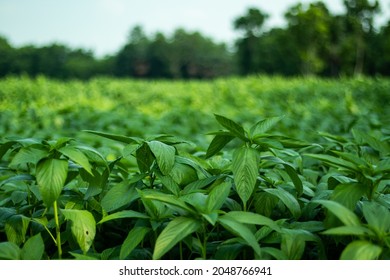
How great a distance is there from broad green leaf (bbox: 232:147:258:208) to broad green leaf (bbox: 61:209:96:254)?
0.34 metres

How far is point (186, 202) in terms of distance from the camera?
3.01 feet

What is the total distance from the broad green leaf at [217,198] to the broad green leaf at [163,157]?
0.48 feet

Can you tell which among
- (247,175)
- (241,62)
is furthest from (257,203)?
(241,62)

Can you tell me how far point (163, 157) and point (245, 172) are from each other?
0.19 metres

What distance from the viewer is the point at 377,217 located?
874 mm

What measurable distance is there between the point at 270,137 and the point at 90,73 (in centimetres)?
853

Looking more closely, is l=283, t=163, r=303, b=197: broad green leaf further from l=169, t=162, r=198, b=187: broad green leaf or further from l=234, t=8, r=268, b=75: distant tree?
l=234, t=8, r=268, b=75: distant tree

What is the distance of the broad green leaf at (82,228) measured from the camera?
0.95 metres

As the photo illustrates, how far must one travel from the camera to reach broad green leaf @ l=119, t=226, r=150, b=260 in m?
0.91

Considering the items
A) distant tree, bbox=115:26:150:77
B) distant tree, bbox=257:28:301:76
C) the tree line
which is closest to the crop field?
the tree line

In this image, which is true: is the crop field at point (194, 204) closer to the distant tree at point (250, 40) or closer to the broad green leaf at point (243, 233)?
the broad green leaf at point (243, 233)

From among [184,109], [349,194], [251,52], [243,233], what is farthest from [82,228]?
[251,52]

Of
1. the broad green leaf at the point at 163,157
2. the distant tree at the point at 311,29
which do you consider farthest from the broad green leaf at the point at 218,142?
the distant tree at the point at 311,29

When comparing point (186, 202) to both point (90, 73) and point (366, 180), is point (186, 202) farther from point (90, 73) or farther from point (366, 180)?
point (90, 73)
